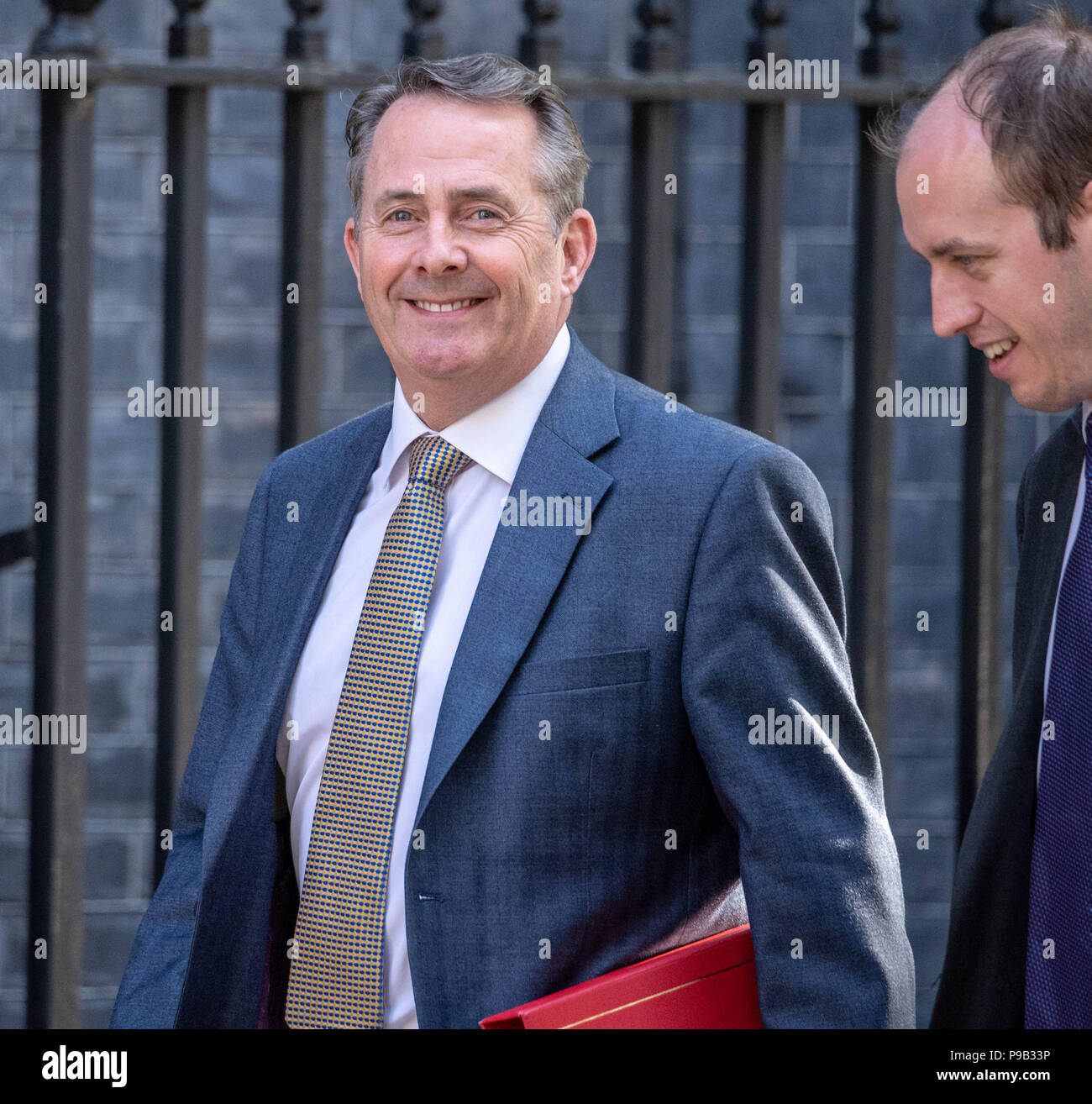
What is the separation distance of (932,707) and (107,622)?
5.72 feet

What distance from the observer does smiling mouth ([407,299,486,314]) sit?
6.72 ft

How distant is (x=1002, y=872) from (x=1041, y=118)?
80 cm

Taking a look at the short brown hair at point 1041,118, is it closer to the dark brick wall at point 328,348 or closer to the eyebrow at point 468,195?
the eyebrow at point 468,195

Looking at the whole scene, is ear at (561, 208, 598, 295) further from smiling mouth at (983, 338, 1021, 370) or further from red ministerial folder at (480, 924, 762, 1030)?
red ministerial folder at (480, 924, 762, 1030)

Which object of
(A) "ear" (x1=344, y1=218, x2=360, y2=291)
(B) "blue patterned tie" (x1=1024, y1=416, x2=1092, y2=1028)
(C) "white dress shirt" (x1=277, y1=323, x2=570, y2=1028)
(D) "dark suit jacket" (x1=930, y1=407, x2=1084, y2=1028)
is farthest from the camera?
(A) "ear" (x1=344, y1=218, x2=360, y2=291)

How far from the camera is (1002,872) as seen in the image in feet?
5.73

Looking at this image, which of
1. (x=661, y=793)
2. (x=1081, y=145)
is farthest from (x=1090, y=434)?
(x=661, y=793)

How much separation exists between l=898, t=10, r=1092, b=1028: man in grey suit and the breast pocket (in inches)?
16.3

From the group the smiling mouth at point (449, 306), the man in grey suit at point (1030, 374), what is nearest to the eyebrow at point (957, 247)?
the man in grey suit at point (1030, 374)

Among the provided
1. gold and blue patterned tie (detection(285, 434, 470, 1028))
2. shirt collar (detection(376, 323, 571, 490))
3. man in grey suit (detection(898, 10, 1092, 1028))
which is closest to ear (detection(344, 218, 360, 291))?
shirt collar (detection(376, 323, 571, 490))

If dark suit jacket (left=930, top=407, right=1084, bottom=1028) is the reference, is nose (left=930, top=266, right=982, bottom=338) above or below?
above

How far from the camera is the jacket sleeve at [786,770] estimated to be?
182 cm

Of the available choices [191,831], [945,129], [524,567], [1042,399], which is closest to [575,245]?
[524,567]

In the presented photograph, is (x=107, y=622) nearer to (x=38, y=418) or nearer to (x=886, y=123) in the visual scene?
(x=38, y=418)
